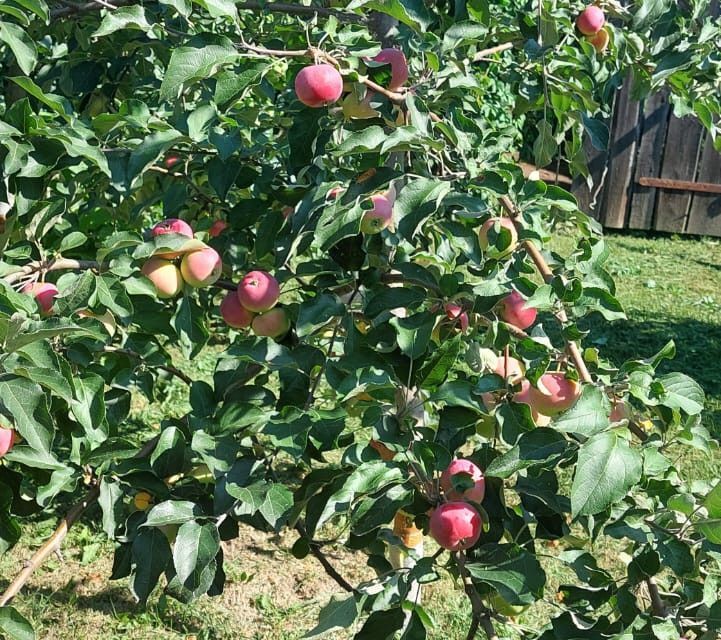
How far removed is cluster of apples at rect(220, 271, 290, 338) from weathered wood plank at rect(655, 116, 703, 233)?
6185 millimetres

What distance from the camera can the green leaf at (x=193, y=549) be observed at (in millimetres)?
1189

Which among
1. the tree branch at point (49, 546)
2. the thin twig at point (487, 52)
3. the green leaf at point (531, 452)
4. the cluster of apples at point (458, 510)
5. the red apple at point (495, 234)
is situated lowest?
the tree branch at point (49, 546)

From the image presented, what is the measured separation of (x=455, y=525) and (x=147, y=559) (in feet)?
1.52

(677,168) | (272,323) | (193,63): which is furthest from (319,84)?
(677,168)

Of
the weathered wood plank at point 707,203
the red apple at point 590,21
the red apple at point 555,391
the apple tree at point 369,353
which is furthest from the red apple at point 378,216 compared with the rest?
the weathered wood plank at point 707,203

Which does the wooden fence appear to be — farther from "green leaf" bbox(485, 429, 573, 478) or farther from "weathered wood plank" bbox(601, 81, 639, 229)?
"green leaf" bbox(485, 429, 573, 478)

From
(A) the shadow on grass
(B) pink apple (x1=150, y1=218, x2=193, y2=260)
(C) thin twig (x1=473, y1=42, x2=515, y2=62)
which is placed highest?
(C) thin twig (x1=473, y1=42, x2=515, y2=62)

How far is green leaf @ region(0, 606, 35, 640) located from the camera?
123 centimetres

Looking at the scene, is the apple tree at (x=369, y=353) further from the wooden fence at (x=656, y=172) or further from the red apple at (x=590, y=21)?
the wooden fence at (x=656, y=172)

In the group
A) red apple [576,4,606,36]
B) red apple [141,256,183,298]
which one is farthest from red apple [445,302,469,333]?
red apple [576,4,606,36]

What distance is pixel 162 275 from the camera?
141 centimetres

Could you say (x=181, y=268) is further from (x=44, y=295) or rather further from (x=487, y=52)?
(x=487, y=52)

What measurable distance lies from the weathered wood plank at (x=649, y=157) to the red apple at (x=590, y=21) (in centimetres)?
553

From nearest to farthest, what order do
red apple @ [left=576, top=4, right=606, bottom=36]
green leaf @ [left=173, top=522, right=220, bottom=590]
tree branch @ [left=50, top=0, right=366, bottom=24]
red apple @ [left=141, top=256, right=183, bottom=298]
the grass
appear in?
green leaf @ [left=173, top=522, right=220, bottom=590] < red apple @ [left=141, top=256, right=183, bottom=298] < tree branch @ [left=50, top=0, right=366, bottom=24] < red apple @ [left=576, top=4, right=606, bottom=36] < the grass
